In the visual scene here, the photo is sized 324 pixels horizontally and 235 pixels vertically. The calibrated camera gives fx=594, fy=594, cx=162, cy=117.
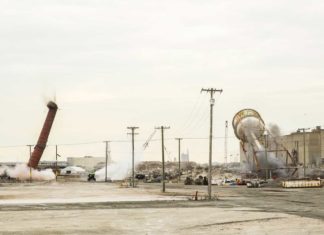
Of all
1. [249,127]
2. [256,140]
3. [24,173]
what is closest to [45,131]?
[24,173]

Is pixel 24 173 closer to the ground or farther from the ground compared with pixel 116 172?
farther from the ground

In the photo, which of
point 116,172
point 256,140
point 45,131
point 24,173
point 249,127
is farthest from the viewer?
point 116,172

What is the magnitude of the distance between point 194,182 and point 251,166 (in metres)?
13.2

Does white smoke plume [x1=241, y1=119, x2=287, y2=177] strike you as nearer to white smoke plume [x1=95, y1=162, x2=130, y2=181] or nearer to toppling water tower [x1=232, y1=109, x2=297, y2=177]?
toppling water tower [x1=232, y1=109, x2=297, y2=177]

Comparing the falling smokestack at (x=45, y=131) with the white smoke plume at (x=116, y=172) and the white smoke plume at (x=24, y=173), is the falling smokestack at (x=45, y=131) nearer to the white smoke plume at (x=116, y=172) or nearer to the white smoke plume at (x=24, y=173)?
the white smoke plume at (x=24, y=173)

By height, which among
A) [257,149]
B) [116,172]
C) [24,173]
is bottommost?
[116,172]

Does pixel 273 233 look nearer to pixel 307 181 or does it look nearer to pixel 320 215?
pixel 320 215

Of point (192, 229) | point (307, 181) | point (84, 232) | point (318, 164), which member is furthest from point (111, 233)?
point (318, 164)

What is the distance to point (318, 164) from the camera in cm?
12525

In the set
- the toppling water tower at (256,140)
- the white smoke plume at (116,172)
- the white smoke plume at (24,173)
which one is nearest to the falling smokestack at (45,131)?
the white smoke plume at (24,173)

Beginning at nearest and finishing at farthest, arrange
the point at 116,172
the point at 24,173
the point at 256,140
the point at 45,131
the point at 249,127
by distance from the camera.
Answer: the point at 249,127, the point at 256,140, the point at 45,131, the point at 24,173, the point at 116,172

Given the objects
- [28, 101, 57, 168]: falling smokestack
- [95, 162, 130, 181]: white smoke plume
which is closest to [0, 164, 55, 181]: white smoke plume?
[28, 101, 57, 168]: falling smokestack

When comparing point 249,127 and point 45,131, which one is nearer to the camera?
point 249,127

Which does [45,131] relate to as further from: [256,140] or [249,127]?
[256,140]
